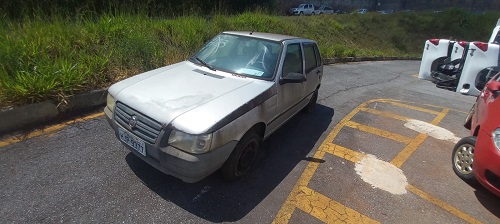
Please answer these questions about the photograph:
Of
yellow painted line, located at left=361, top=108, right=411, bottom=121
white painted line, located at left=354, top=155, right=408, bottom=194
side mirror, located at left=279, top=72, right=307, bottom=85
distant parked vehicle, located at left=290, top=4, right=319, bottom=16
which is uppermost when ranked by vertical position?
distant parked vehicle, located at left=290, top=4, right=319, bottom=16

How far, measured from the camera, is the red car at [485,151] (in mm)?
2744

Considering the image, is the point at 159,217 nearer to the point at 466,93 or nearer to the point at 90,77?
the point at 90,77

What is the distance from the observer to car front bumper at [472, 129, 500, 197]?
2699mm

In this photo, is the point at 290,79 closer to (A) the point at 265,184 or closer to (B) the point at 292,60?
(B) the point at 292,60

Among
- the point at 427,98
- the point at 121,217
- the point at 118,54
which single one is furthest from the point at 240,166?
the point at 427,98

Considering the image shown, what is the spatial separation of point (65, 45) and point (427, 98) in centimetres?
853

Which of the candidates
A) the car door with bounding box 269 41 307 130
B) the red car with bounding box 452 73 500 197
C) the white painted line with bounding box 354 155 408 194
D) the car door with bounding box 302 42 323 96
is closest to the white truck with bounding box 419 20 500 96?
the red car with bounding box 452 73 500 197

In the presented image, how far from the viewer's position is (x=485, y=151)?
9.34 ft

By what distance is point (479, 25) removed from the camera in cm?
2866

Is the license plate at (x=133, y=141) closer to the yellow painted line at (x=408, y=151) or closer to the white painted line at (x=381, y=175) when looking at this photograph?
the white painted line at (x=381, y=175)

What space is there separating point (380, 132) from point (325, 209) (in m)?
2.52

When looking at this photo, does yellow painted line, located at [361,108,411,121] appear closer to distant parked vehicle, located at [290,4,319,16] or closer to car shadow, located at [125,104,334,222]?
car shadow, located at [125,104,334,222]

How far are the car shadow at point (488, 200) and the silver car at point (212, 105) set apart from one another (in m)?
2.44

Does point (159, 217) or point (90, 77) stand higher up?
point (90, 77)
